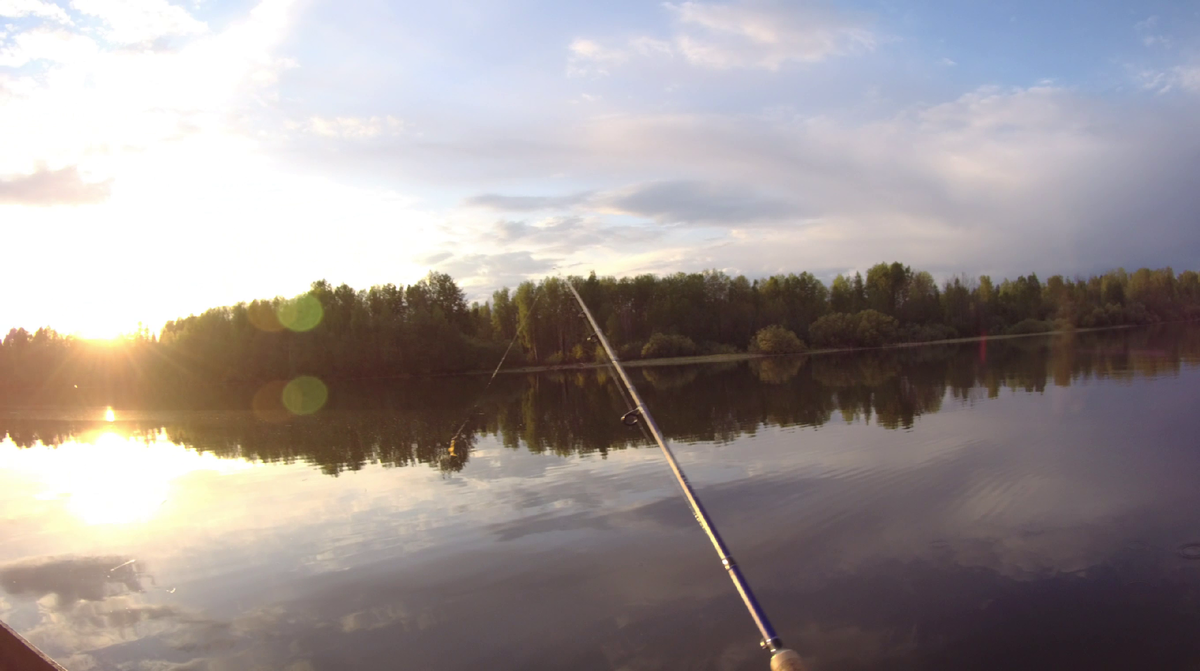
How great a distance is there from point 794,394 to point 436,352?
5413 cm

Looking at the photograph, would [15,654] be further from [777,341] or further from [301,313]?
[301,313]

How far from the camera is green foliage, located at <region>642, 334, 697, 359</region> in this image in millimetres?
80438

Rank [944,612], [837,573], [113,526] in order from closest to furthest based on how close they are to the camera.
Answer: [944,612] < [837,573] < [113,526]

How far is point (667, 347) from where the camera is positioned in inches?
3194

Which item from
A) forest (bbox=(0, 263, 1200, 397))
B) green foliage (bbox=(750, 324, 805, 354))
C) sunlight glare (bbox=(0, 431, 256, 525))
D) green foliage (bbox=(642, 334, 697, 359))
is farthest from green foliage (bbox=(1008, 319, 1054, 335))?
sunlight glare (bbox=(0, 431, 256, 525))

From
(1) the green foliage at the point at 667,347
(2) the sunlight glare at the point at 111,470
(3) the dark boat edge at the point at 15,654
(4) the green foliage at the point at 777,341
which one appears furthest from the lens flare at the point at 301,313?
(3) the dark boat edge at the point at 15,654

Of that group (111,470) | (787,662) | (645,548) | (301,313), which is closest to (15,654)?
(787,662)

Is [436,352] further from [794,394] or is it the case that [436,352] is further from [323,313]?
[794,394]

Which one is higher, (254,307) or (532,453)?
(254,307)

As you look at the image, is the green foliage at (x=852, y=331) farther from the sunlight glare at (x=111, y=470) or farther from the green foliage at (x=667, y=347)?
the sunlight glare at (x=111, y=470)

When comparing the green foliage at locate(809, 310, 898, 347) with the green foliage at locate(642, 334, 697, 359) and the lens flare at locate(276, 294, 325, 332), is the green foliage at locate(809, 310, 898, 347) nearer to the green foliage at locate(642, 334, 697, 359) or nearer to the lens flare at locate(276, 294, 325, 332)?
the green foliage at locate(642, 334, 697, 359)

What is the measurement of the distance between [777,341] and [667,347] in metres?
11.9

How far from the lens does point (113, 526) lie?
628 inches

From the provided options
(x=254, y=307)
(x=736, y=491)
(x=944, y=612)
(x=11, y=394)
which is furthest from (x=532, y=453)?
(x=11, y=394)
